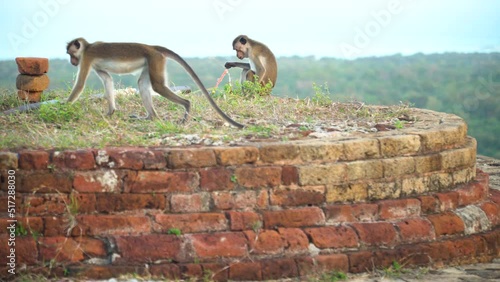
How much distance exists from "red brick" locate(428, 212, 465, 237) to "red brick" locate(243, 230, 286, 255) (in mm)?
1458

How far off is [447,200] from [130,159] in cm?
281

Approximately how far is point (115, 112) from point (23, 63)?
5.36 ft

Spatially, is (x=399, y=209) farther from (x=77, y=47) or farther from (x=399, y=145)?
(x=77, y=47)

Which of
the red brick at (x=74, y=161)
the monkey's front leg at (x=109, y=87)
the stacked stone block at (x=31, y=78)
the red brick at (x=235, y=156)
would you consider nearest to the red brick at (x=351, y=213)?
the red brick at (x=235, y=156)

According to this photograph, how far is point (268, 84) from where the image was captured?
9695 millimetres

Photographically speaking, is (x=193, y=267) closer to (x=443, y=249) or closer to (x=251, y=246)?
(x=251, y=246)

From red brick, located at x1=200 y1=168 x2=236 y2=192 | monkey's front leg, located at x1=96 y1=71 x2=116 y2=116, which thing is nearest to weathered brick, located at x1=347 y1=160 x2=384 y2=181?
red brick, located at x1=200 y1=168 x2=236 y2=192

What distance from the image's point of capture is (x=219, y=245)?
6.09 m

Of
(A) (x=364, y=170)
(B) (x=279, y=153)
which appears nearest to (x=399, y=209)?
(A) (x=364, y=170)

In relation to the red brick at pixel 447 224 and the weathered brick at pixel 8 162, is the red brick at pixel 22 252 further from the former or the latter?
the red brick at pixel 447 224

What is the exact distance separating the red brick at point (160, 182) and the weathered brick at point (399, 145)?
1692mm

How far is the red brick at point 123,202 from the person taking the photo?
6.14 meters

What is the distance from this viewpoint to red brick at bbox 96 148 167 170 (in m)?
6.17

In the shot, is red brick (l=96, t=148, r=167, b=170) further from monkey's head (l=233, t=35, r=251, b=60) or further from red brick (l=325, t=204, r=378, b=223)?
monkey's head (l=233, t=35, r=251, b=60)
